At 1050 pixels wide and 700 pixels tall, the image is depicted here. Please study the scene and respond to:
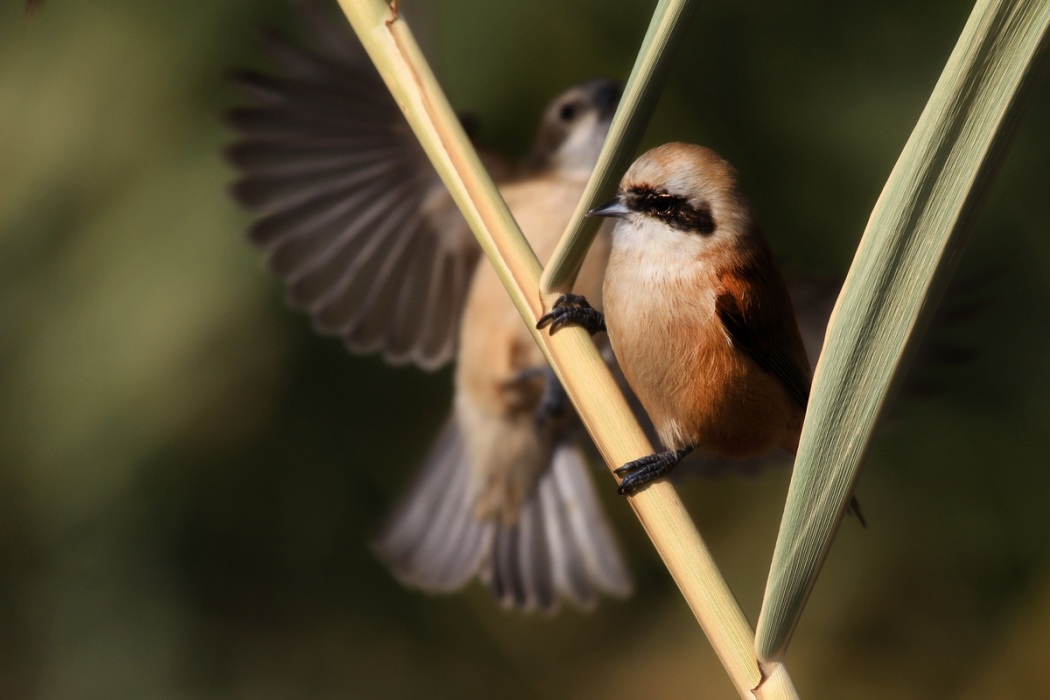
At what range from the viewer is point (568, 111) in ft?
8.93

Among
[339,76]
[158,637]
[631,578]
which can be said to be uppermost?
[339,76]

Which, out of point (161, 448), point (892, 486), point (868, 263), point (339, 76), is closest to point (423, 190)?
point (339, 76)

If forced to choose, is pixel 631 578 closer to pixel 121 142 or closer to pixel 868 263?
pixel 121 142

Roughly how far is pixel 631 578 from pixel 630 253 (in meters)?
1.75

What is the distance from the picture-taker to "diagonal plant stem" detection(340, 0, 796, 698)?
0.71 metres

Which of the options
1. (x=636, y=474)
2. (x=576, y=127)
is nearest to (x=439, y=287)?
(x=576, y=127)

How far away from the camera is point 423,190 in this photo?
9.16ft

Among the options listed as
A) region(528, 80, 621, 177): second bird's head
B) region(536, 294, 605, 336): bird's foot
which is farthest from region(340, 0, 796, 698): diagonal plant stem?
region(528, 80, 621, 177): second bird's head

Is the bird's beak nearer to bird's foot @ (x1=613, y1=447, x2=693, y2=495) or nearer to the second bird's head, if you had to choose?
bird's foot @ (x1=613, y1=447, x2=693, y2=495)

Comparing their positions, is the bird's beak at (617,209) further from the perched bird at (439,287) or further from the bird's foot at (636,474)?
the perched bird at (439,287)

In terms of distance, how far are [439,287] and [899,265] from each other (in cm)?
234

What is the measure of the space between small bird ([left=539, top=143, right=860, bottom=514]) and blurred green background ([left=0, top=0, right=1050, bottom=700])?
1.18m

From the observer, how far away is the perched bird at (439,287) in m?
2.54

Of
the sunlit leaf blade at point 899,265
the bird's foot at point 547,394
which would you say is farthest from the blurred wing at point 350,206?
the sunlit leaf blade at point 899,265
